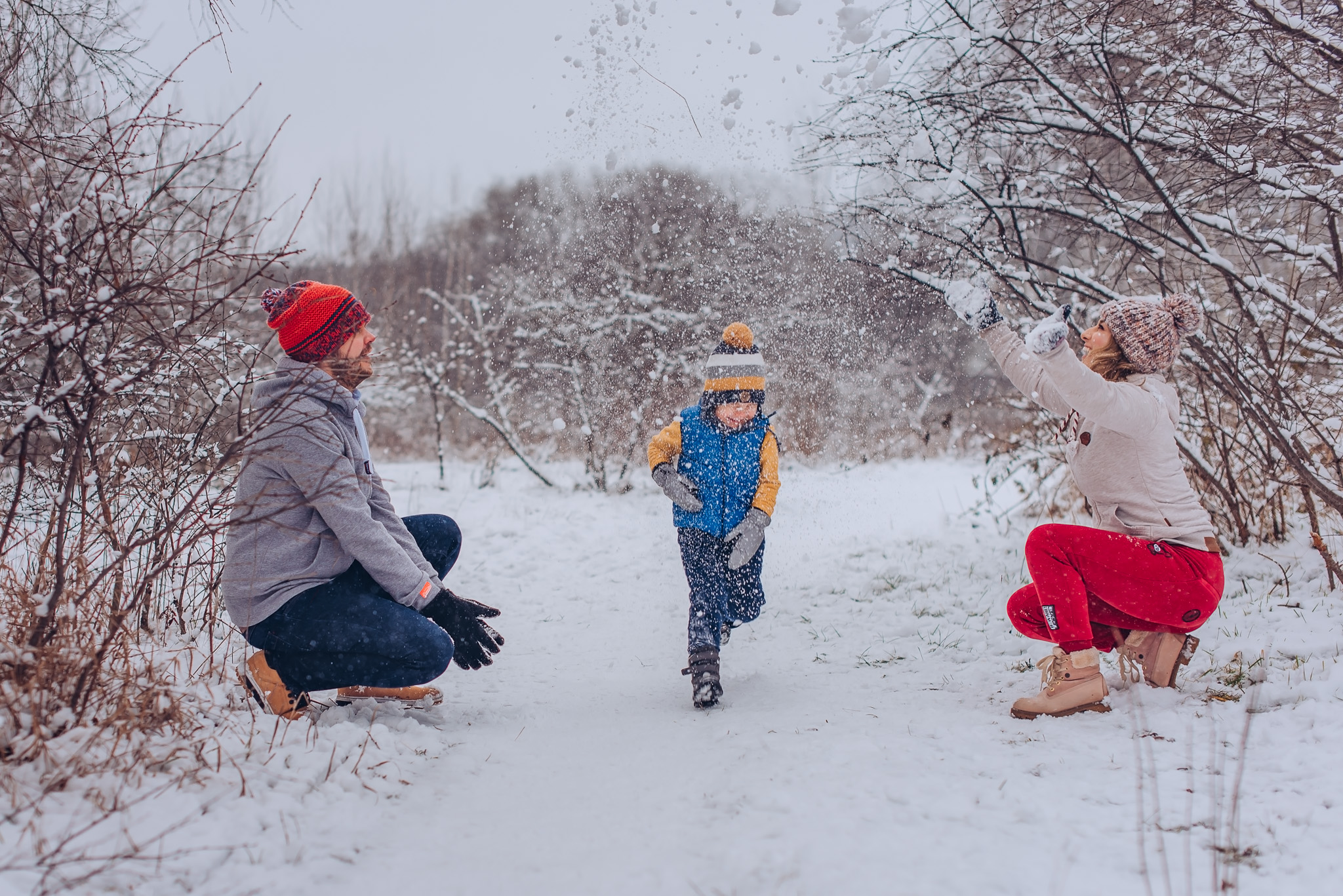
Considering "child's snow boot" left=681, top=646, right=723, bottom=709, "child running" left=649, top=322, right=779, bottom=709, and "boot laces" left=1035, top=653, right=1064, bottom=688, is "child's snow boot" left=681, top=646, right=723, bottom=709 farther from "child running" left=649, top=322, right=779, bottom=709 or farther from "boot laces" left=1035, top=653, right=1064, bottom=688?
"boot laces" left=1035, top=653, right=1064, bottom=688

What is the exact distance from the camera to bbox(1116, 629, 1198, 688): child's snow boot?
9.25ft

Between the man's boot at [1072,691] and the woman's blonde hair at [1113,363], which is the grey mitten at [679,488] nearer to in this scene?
the man's boot at [1072,691]

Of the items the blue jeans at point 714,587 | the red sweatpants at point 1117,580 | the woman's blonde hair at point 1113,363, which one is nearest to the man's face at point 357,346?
the blue jeans at point 714,587

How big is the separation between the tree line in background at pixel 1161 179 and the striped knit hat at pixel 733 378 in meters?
0.95

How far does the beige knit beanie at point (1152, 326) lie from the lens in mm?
2779

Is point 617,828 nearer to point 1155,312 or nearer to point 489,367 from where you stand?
point 1155,312

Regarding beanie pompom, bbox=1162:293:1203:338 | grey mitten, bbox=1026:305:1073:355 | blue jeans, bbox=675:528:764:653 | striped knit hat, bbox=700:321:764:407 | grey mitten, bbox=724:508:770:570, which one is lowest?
blue jeans, bbox=675:528:764:653

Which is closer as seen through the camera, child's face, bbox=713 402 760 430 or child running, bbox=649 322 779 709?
child running, bbox=649 322 779 709

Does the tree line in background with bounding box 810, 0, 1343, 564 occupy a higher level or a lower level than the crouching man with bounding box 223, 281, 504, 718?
higher

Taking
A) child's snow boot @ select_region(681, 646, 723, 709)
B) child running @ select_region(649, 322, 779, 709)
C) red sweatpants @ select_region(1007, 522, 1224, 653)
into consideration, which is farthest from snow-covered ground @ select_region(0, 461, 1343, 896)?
child running @ select_region(649, 322, 779, 709)

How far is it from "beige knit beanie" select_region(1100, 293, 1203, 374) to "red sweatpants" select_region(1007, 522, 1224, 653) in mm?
651

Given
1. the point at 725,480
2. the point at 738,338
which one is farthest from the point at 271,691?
the point at 738,338

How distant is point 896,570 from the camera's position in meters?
5.87

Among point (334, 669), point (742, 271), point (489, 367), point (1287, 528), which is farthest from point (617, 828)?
point (489, 367)
